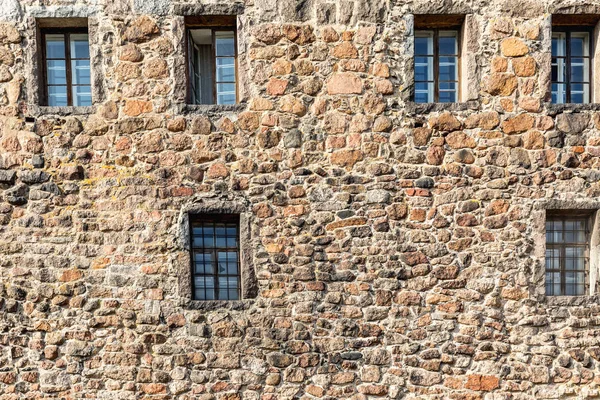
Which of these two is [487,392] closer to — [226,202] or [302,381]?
[302,381]

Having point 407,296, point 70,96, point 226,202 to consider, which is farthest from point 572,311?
point 70,96

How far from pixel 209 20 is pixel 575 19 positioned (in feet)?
12.6

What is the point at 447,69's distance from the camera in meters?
5.79

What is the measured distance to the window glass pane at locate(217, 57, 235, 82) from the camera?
5754 millimetres

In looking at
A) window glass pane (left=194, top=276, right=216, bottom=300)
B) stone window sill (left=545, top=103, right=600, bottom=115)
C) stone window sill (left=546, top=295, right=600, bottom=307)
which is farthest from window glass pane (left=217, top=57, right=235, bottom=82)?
stone window sill (left=546, top=295, right=600, bottom=307)

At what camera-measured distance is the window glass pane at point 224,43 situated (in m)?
5.76

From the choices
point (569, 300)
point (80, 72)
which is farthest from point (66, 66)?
point (569, 300)

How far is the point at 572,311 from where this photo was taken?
5562mm

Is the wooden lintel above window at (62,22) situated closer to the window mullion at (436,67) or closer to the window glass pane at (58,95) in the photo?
the window glass pane at (58,95)

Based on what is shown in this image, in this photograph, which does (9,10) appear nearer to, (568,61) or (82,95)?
(82,95)

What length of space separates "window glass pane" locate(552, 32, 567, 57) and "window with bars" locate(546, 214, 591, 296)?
69.3 inches

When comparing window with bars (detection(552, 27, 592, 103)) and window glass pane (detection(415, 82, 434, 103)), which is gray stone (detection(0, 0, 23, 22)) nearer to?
window glass pane (detection(415, 82, 434, 103))

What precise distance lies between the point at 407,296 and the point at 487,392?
129 cm

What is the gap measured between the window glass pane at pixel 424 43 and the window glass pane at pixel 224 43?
1975mm
